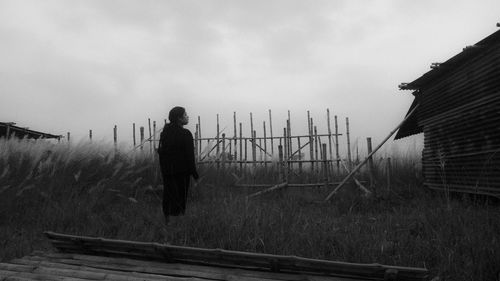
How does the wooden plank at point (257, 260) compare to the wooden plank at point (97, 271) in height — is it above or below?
above

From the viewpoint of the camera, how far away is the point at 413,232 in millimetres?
4969

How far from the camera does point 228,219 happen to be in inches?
186

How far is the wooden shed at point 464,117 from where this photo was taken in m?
A: 6.79

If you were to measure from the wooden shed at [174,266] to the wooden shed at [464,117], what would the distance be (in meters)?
3.66

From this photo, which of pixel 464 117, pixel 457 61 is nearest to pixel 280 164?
pixel 464 117

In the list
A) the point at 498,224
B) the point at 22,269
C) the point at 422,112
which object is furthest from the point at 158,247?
the point at 422,112

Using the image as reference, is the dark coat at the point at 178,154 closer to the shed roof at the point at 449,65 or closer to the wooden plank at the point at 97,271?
the wooden plank at the point at 97,271

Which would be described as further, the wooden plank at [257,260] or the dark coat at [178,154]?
the dark coat at [178,154]

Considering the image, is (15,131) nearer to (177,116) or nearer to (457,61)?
(177,116)

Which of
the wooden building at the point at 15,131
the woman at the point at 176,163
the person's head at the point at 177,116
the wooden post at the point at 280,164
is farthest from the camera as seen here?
the wooden building at the point at 15,131

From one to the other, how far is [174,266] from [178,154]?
2.47 m

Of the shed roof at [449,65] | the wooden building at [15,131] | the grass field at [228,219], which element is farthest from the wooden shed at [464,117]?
the wooden building at [15,131]

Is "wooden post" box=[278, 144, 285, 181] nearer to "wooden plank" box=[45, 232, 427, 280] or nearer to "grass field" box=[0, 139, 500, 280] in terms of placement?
"grass field" box=[0, 139, 500, 280]

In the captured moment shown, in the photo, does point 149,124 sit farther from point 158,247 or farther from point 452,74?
point 158,247
